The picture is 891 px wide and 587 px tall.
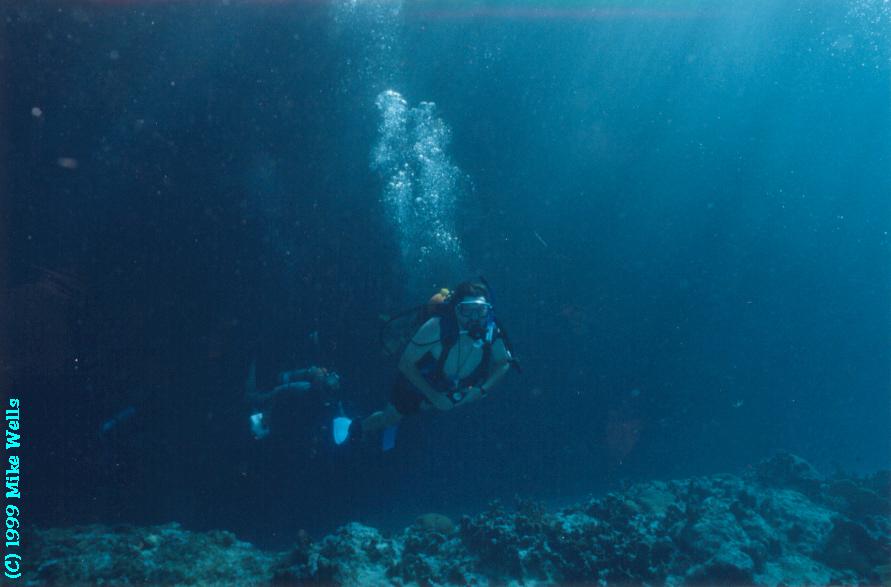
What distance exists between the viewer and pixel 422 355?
15.2 feet

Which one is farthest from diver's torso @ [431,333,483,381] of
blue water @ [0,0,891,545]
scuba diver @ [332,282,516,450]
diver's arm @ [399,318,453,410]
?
blue water @ [0,0,891,545]

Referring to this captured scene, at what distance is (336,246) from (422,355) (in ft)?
24.0

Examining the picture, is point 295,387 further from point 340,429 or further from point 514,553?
point 514,553

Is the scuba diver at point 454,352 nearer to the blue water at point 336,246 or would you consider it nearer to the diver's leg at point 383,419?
the diver's leg at point 383,419

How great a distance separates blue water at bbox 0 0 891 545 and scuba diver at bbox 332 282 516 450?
2.51 m

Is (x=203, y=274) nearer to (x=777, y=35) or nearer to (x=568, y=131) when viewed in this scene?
(x=568, y=131)

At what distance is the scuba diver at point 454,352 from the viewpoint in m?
4.43

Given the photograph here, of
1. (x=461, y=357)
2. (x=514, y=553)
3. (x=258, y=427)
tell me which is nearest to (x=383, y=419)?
(x=461, y=357)

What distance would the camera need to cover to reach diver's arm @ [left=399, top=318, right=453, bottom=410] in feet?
14.9

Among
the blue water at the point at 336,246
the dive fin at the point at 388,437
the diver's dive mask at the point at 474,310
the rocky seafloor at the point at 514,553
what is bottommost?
the rocky seafloor at the point at 514,553

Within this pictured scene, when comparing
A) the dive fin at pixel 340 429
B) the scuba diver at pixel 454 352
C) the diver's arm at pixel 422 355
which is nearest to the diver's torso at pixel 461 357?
the scuba diver at pixel 454 352

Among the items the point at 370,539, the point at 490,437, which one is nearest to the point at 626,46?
the point at 490,437

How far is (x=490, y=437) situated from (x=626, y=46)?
58.2ft

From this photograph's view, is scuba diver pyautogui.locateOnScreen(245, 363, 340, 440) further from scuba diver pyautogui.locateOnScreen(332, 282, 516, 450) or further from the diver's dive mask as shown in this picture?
the diver's dive mask
